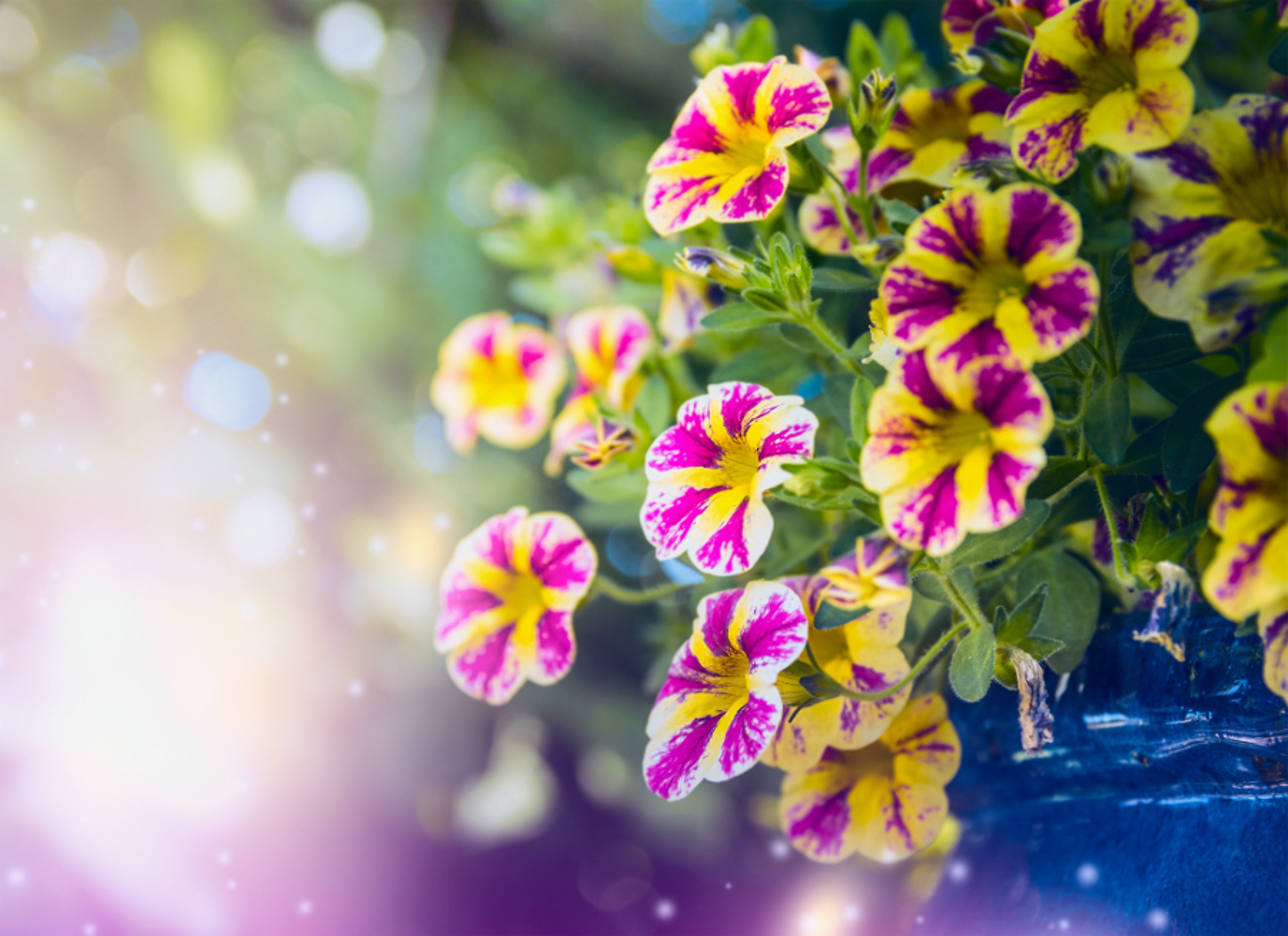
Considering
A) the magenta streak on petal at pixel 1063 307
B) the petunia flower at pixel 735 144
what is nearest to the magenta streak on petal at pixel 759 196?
the petunia flower at pixel 735 144

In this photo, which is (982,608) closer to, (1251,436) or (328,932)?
(1251,436)

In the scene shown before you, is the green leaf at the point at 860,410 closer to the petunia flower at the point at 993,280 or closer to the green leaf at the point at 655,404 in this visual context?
the petunia flower at the point at 993,280

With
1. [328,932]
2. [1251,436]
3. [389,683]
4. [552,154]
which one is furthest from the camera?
[552,154]

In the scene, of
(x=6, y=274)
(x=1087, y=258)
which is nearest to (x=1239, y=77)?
(x=1087, y=258)

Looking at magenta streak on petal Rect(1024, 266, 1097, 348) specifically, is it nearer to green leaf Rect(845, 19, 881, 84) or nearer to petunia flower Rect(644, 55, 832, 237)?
petunia flower Rect(644, 55, 832, 237)

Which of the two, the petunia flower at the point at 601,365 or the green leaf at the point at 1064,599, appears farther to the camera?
the petunia flower at the point at 601,365

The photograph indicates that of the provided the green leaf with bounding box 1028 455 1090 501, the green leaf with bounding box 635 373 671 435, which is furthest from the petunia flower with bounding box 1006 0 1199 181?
the green leaf with bounding box 635 373 671 435
